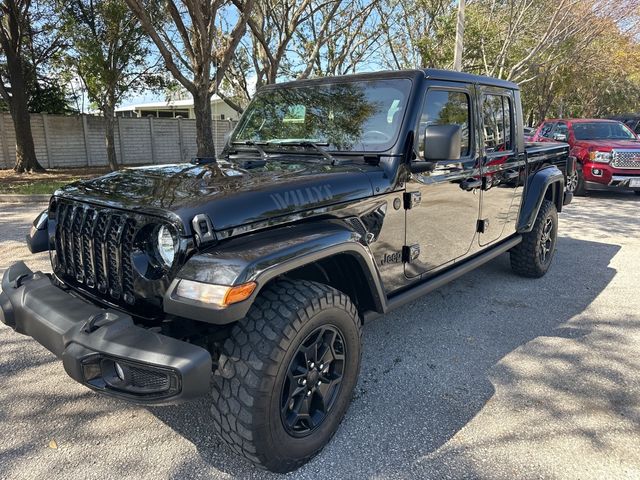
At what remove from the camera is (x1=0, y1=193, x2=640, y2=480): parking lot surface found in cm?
232

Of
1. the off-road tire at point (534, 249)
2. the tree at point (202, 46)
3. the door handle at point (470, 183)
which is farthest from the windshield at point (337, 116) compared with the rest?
the tree at point (202, 46)

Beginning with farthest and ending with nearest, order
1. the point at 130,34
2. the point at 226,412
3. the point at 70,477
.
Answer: the point at 130,34, the point at 70,477, the point at 226,412

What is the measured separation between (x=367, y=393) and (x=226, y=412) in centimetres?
113

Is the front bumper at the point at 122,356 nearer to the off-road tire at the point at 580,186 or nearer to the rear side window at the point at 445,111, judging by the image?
the rear side window at the point at 445,111

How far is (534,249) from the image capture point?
4879 mm

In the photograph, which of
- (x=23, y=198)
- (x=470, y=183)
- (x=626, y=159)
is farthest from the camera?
(x=626, y=159)

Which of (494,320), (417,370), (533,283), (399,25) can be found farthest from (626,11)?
(417,370)

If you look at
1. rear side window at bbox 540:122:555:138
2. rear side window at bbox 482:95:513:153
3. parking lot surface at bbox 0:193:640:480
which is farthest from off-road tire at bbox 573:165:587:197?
rear side window at bbox 482:95:513:153

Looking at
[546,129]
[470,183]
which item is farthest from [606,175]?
[470,183]

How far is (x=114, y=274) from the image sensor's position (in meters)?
2.30

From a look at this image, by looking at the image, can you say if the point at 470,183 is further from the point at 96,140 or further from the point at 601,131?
the point at 96,140

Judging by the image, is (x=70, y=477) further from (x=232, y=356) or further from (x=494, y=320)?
(x=494, y=320)

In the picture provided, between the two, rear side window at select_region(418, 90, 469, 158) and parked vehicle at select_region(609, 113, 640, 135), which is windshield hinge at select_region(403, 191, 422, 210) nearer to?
rear side window at select_region(418, 90, 469, 158)

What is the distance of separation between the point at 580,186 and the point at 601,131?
1.68m
